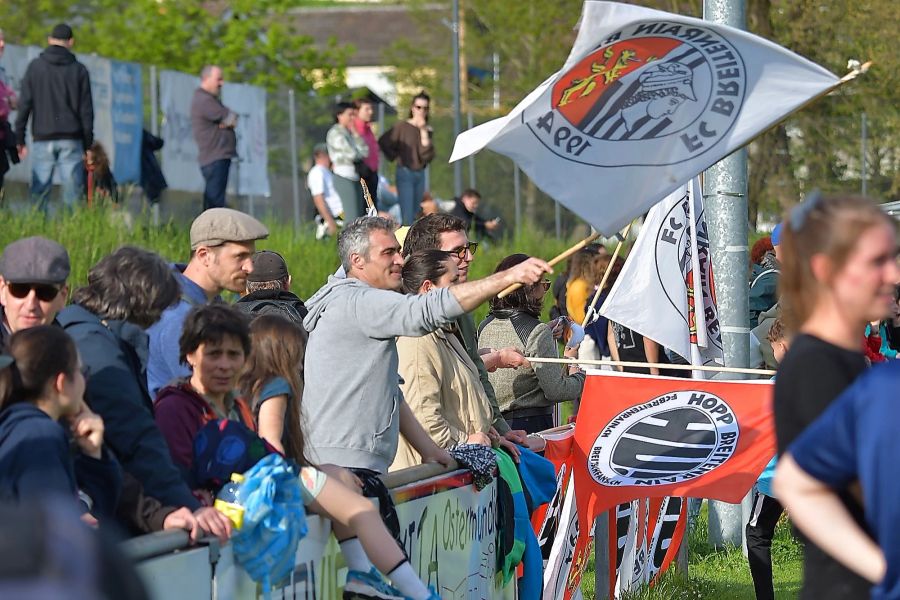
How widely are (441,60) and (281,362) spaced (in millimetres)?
42538

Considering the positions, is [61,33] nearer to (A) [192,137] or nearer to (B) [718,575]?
(A) [192,137]

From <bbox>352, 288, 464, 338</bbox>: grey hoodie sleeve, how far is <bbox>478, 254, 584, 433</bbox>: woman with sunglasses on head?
2297 millimetres

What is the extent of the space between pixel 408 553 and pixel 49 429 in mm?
2198

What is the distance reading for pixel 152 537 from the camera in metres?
4.34

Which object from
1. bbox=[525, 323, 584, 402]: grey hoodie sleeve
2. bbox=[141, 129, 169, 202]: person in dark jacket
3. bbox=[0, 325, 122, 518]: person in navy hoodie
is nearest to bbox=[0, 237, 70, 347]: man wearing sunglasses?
bbox=[0, 325, 122, 518]: person in navy hoodie

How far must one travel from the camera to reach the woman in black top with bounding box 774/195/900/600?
3.33 meters

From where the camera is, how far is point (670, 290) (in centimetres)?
1013

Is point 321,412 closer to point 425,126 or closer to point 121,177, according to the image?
point 121,177

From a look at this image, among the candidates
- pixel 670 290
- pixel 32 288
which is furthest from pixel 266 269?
pixel 670 290

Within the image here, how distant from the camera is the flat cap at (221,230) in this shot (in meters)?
6.23

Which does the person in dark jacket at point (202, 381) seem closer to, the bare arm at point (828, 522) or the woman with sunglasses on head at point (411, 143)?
the bare arm at point (828, 522)

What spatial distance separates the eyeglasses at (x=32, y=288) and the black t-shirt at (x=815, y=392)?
2.55 metres

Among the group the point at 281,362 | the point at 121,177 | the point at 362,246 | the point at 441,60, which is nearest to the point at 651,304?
the point at 362,246

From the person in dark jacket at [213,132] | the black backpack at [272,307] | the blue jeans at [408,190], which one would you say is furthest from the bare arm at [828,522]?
the blue jeans at [408,190]
